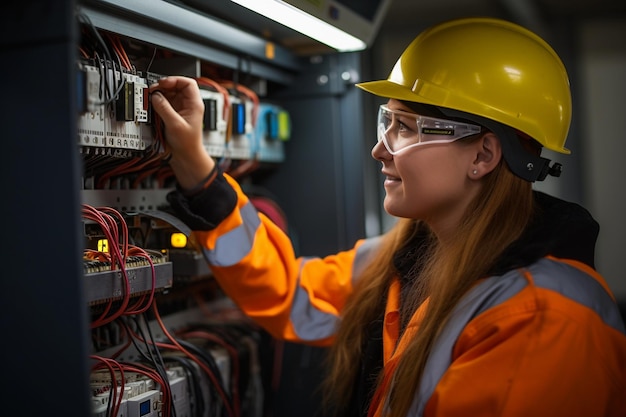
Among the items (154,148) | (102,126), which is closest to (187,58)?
(154,148)

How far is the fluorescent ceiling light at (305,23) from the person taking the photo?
5.27ft

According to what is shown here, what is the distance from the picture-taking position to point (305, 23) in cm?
182

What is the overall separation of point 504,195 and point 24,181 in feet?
3.19

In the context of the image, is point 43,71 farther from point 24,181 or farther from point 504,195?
point 504,195

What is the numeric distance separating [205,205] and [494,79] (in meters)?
0.76

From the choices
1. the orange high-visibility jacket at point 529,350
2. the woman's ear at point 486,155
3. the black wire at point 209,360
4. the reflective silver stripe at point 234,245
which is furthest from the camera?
the black wire at point 209,360

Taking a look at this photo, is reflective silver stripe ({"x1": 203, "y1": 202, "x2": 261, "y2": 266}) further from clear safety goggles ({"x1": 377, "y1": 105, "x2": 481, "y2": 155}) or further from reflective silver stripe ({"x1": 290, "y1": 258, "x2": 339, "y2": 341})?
clear safety goggles ({"x1": 377, "y1": 105, "x2": 481, "y2": 155})

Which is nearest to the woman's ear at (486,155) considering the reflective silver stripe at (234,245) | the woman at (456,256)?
the woman at (456,256)

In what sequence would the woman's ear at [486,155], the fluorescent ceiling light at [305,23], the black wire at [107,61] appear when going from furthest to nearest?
1. the fluorescent ceiling light at [305,23]
2. the woman's ear at [486,155]
3. the black wire at [107,61]

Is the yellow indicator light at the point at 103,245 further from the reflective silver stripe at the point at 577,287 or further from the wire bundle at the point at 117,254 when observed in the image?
→ the reflective silver stripe at the point at 577,287

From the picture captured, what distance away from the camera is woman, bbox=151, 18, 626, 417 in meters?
1.26

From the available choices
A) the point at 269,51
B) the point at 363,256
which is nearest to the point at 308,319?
the point at 363,256

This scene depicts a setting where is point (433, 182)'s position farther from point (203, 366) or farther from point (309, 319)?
point (203, 366)

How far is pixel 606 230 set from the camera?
173 inches
